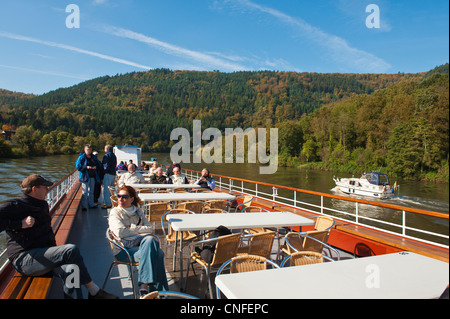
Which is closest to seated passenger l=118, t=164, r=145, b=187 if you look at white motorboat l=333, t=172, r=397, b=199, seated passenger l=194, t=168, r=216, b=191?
seated passenger l=194, t=168, r=216, b=191

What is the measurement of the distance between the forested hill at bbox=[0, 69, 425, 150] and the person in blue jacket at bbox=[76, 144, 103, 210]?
194ft

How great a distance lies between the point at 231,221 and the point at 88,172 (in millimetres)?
3959

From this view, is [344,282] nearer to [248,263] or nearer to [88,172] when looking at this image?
[248,263]

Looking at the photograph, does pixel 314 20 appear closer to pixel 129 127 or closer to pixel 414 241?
pixel 414 241

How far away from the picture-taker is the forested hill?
7144 centimetres

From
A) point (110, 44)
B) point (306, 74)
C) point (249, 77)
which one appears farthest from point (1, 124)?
point (306, 74)

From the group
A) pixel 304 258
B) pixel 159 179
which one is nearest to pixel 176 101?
pixel 159 179

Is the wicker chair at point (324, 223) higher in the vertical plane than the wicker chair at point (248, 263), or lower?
lower

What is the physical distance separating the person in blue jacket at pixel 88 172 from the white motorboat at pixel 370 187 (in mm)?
22337

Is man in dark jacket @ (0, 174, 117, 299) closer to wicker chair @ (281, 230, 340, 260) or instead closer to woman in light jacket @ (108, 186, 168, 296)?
A: woman in light jacket @ (108, 186, 168, 296)

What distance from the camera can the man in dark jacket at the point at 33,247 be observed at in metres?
2.12

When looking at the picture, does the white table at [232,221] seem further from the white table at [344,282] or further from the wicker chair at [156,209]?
the white table at [344,282]

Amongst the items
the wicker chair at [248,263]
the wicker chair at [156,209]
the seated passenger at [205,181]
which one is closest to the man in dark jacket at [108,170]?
the seated passenger at [205,181]
